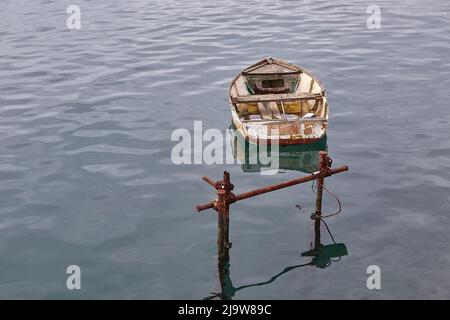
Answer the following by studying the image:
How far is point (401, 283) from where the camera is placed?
41.4ft

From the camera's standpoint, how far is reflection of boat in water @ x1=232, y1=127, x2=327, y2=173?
18.6 meters

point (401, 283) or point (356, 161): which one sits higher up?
point (356, 161)

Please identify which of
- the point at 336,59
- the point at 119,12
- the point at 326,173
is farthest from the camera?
the point at 119,12

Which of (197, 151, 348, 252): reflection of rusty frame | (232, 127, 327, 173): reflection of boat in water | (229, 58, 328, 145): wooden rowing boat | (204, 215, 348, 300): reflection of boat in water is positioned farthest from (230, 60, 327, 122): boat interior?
(204, 215, 348, 300): reflection of boat in water

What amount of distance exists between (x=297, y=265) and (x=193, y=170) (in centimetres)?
631

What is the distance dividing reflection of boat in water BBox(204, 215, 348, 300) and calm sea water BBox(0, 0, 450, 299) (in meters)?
0.21

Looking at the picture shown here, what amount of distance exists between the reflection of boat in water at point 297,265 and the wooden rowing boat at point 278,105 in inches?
204

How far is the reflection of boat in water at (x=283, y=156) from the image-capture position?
18.6 m

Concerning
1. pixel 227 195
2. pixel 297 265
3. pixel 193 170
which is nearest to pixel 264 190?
pixel 227 195

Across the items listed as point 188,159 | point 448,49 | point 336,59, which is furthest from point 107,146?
point 448,49
